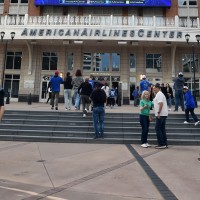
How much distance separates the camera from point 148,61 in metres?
27.2

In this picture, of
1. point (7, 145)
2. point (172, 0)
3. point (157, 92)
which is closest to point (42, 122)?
point (7, 145)

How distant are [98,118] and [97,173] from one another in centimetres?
434

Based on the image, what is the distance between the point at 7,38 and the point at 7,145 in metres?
18.0

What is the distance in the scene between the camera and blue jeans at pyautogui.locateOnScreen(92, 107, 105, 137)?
30.8 feet

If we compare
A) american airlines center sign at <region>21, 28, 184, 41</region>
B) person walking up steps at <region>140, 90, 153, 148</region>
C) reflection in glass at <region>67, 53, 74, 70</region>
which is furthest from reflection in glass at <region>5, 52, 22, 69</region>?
person walking up steps at <region>140, 90, 153, 148</region>

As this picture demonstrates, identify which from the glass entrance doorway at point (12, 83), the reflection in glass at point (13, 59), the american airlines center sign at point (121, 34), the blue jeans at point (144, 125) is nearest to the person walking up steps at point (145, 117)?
the blue jeans at point (144, 125)

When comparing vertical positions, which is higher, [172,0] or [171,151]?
[172,0]

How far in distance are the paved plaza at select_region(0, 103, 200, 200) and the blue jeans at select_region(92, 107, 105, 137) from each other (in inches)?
43.4

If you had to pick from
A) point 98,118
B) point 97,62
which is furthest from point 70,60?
point 98,118

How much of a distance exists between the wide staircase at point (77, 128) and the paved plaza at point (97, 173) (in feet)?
3.89

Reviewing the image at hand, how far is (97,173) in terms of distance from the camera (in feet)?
17.7

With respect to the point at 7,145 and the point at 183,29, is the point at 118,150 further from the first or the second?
the point at 183,29

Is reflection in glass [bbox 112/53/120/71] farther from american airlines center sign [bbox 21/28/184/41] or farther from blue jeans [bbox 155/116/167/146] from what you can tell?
blue jeans [bbox 155/116/167/146]

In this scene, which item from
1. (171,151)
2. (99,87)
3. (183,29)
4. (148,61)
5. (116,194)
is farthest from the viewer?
(148,61)
